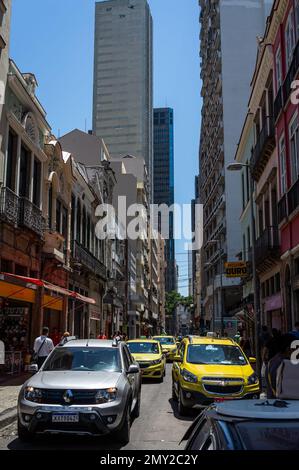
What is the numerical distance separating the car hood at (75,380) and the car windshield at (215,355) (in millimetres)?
3910

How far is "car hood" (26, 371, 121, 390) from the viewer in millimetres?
8266

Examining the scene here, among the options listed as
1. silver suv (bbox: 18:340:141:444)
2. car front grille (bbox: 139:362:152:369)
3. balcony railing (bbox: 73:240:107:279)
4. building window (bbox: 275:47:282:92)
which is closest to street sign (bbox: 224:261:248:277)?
car front grille (bbox: 139:362:152:369)

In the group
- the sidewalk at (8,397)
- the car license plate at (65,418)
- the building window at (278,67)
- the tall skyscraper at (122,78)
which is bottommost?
the sidewalk at (8,397)

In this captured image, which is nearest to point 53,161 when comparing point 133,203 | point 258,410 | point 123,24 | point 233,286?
point 258,410

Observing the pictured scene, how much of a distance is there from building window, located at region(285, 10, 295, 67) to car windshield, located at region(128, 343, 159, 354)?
41.9 feet

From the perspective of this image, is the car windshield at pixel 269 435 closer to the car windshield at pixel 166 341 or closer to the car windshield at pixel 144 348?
the car windshield at pixel 144 348

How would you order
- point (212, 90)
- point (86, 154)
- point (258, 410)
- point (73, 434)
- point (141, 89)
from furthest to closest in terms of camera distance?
point (141, 89)
point (212, 90)
point (86, 154)
point (73, 434)
point (258, 410)

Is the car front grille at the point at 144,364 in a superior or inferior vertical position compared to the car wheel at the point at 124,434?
superior

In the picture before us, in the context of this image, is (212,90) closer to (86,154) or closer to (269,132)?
(86,154)

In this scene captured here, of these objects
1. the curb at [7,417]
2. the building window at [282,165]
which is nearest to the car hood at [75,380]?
the curb at [7,417]

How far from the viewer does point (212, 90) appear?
233ft

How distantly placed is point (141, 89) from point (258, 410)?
4718 inches

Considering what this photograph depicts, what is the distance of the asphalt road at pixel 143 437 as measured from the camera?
26.3 ft

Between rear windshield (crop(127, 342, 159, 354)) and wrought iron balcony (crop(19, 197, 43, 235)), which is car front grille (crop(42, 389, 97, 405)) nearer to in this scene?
wrought iron balcony (crop(19, 197, 43, 235))
